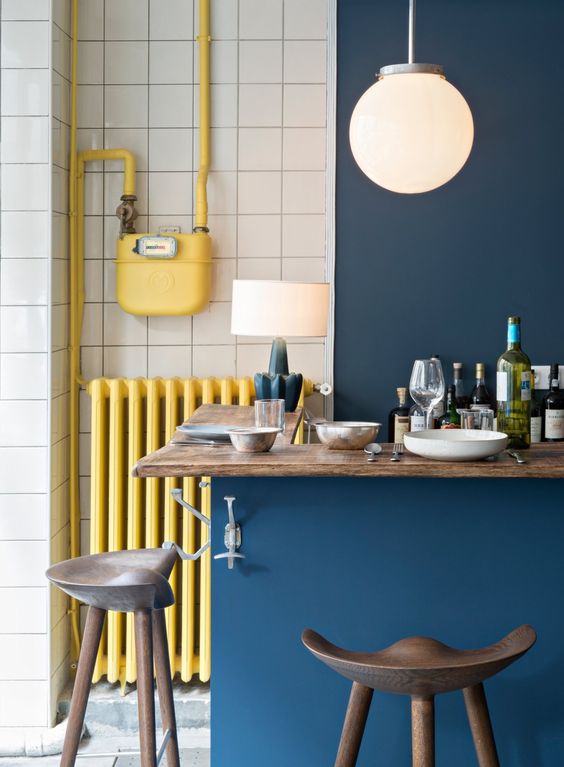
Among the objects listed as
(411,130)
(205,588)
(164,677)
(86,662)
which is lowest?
(205,588)

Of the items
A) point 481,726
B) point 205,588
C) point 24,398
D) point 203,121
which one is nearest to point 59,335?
point 24,398

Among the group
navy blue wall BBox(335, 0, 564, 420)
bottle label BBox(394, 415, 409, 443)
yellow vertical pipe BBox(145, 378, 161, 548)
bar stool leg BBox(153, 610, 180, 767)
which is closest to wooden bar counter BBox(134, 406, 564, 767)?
bar stool leg BBox(153, 610, 180, 767)

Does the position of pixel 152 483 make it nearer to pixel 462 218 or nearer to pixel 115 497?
pixel 115 497

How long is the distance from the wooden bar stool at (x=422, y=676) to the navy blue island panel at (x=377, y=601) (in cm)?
23

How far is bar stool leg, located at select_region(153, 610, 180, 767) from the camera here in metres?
2.36

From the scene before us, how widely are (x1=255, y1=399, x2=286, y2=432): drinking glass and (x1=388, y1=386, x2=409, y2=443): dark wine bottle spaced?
1028mm

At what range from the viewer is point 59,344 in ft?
11.5

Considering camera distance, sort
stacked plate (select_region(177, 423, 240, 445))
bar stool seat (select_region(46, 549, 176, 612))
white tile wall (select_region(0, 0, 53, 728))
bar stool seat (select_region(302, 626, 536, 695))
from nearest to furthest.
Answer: bar stool seat (select_region(302, 626, 536, 695)), bar stool seat (select_region(46, 549, 176, 612)), stacked plate (select_region(177, 423, 240, 445)), white tile wall (select_region(0, 0, 53, 728))

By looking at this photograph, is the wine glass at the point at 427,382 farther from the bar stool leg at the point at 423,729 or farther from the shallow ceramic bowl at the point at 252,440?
the bar stool leg at the point at 423,729

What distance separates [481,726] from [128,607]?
2.66ft

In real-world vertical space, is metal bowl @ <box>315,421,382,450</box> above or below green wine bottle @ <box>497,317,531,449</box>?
below

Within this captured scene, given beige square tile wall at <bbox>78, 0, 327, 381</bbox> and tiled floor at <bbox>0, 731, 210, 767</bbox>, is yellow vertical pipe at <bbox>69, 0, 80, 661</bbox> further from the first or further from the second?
tiled floor at <bbox>0, 731, 210, 767</bbox>

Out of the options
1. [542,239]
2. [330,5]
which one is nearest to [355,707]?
[542,239]

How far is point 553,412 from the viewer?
3.40 m
